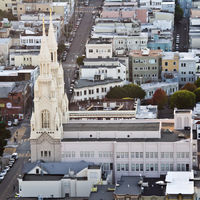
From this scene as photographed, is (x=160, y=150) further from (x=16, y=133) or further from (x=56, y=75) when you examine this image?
(x=16, y=133)

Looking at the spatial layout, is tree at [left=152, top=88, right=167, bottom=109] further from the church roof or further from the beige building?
the church roof

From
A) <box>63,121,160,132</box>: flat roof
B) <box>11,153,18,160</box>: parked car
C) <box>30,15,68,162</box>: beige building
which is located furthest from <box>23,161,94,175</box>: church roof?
<box>11,153,18,160</box>: parked car

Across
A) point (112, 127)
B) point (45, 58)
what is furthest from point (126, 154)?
point (45, 58)

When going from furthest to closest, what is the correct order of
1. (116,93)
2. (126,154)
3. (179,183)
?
(116,93), (126,154), (179,183)

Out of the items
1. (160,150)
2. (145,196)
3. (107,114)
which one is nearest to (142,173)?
(160,150)

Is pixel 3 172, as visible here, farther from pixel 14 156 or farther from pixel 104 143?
pixel 104 143

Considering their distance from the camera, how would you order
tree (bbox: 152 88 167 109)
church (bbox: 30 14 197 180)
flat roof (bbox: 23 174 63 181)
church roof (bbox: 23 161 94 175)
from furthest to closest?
tree (bbox: 152 88 167 109) → church (bbox: 30 14 197 180) → church roof (bbox: 23 161 94 175) → flat roof (bbox: 23 174 63 181)
